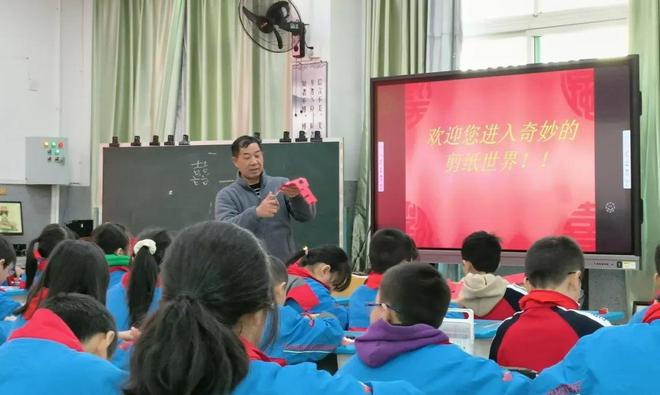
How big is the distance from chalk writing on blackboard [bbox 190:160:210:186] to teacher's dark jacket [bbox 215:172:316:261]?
7.46 feet

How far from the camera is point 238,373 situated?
3.53 feet

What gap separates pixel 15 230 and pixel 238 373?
668 cm

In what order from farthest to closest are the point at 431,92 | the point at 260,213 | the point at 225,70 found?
the point at 225,70 → the point at 431,92 → the point at 260,213

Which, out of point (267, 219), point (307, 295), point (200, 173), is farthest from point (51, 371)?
point (200, 173)

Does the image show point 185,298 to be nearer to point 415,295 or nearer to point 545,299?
point 415,295

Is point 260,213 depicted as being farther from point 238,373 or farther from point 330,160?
point 238,373

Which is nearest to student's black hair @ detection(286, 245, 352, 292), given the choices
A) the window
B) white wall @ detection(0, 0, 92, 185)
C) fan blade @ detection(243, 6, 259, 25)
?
the window

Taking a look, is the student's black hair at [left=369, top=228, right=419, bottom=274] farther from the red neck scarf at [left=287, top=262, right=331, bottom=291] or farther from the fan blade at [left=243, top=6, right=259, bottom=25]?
the fan blade at [left=243, top=6, right=259, bottom=25]

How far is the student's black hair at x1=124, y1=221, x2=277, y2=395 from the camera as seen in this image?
41.2 inches

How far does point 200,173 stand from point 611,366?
5.00m

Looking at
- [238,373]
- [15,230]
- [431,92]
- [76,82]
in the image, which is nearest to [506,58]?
[431,92]

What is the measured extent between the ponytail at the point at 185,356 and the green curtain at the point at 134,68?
593cm

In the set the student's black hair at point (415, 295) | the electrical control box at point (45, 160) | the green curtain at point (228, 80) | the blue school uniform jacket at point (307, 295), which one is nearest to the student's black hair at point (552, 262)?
the student's black hair at point (415, 295)

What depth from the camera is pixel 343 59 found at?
612 centimetres
